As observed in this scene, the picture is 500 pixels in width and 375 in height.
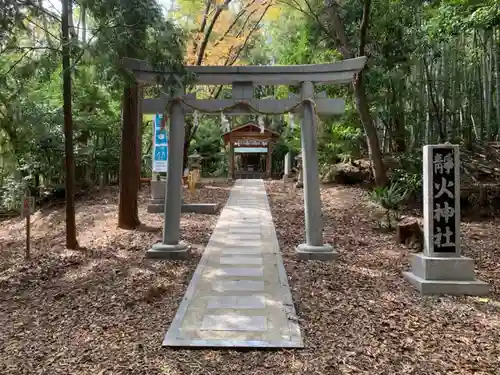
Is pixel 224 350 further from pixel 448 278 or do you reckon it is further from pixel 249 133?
pixel 249 133

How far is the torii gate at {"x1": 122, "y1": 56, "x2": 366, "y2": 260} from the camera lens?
630 centimetres

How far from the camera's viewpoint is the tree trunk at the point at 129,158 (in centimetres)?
746

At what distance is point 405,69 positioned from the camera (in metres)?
11.5

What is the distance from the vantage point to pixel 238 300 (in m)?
4.41

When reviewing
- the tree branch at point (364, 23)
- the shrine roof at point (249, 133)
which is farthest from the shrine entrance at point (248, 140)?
the tree branch at point (364, 23)

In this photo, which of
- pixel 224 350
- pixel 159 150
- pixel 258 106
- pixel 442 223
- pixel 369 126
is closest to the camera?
pixel 224 350

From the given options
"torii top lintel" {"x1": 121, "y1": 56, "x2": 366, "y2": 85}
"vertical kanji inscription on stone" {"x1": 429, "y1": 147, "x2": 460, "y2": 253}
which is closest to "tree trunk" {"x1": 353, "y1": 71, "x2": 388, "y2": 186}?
"torii top lintel" {"x1": 121, "y1": 56, "x2": 366, "y2": 85}

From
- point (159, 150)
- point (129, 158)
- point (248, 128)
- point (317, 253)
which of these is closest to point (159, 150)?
point (159, 150)

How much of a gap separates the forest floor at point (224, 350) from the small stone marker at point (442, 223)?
1.06ft

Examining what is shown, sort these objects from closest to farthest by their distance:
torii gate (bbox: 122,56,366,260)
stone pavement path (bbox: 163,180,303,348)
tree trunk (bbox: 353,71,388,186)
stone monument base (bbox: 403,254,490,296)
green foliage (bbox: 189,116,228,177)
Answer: stone pavement path (bbox: 163,180,303,348), stone monument base (bbox: 403,254,490,296), torii gate (bbox: 122,56,366,260), tree trunk (bbox: 353,71,388,186), green foliage (bbox: 189,116,228,177)

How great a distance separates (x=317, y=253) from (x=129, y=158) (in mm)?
3966

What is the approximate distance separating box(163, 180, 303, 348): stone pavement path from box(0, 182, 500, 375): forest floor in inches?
5.3

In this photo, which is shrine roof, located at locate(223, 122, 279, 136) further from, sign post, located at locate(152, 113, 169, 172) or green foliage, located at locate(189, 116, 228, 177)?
sign post, located at locate(152, 113, 169, 172)

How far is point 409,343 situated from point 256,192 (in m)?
11.3
